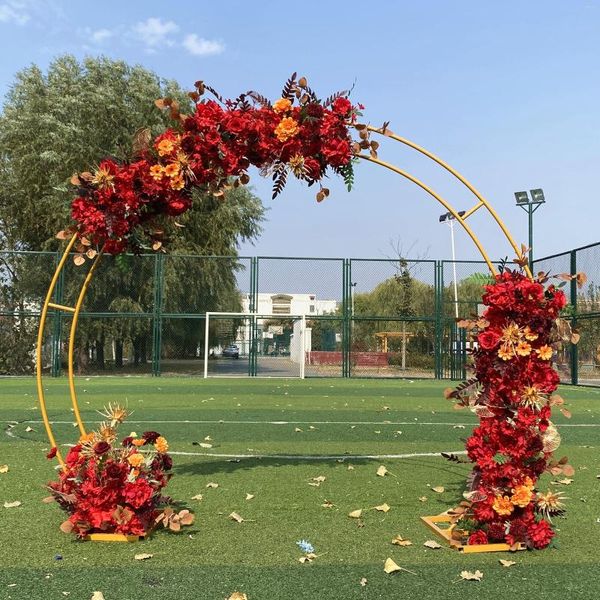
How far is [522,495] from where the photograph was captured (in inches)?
137

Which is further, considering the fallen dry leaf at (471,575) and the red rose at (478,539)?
the red rose at (478,539)

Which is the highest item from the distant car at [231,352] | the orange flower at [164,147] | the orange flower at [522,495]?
the orange flower at [164,147]

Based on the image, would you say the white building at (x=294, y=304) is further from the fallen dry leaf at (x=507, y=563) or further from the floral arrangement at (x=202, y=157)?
the fallen dry leaf at (x=507, y=563)

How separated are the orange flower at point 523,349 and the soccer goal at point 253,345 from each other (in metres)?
15.9

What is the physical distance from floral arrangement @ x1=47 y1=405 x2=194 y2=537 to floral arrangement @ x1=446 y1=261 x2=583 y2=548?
1.82m

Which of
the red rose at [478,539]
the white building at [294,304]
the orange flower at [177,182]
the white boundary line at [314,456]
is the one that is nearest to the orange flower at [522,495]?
the red rose at [478,539]

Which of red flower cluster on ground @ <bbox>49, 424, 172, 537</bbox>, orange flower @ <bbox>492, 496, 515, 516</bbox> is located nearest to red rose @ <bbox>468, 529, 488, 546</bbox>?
orange flower @ <bbox>492, 496, 515, 516</bbox>

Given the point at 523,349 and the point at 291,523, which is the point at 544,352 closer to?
the point at 523,349

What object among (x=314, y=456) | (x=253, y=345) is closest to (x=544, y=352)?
(x=314, y=456)

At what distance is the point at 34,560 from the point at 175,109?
108 inches

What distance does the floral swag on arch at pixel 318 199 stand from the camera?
353 centimetres

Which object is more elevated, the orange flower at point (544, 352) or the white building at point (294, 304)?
the white building at point (294, 304)

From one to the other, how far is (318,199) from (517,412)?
198 cm

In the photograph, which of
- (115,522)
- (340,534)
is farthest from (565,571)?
(115,522)
